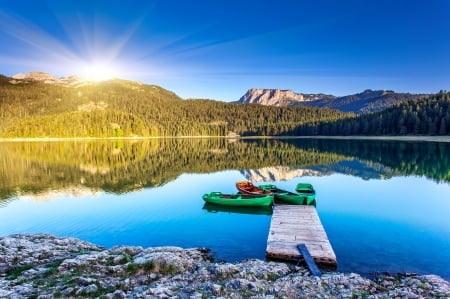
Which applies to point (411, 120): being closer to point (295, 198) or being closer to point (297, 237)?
point (295, 198)

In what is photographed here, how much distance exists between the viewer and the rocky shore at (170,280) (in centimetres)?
1068

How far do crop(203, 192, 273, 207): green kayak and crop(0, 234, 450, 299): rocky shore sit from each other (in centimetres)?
1373

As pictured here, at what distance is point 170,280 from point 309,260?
7.92 metres

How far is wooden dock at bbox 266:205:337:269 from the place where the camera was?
16328 mm

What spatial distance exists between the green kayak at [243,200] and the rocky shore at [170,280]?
1373 cm

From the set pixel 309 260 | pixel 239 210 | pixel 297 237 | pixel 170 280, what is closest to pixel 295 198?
pixel 239 210

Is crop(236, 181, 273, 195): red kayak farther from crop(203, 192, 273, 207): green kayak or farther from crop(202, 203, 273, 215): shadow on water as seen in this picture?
crop(202, 203, 273, 215): shadow on water

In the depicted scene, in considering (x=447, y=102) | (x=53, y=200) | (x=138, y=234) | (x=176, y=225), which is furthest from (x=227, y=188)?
(x=447, y=102)

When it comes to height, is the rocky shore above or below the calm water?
above

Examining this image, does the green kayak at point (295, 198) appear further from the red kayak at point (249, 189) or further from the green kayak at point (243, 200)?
the red kayak at point (249, 189)

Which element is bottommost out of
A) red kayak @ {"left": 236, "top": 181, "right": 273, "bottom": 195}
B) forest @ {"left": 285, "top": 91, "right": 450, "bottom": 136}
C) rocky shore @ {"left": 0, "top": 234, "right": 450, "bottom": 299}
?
red kayak @ {"left": 236, "top": 181, "right": 273, "bottom": 195}

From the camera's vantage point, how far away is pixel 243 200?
94.7 ft

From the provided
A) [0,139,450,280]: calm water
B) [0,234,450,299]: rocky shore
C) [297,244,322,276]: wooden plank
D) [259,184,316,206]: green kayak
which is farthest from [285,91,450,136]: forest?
[0,234,450,299]: rocky shore

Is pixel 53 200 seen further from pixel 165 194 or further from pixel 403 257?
pixel 403 257
